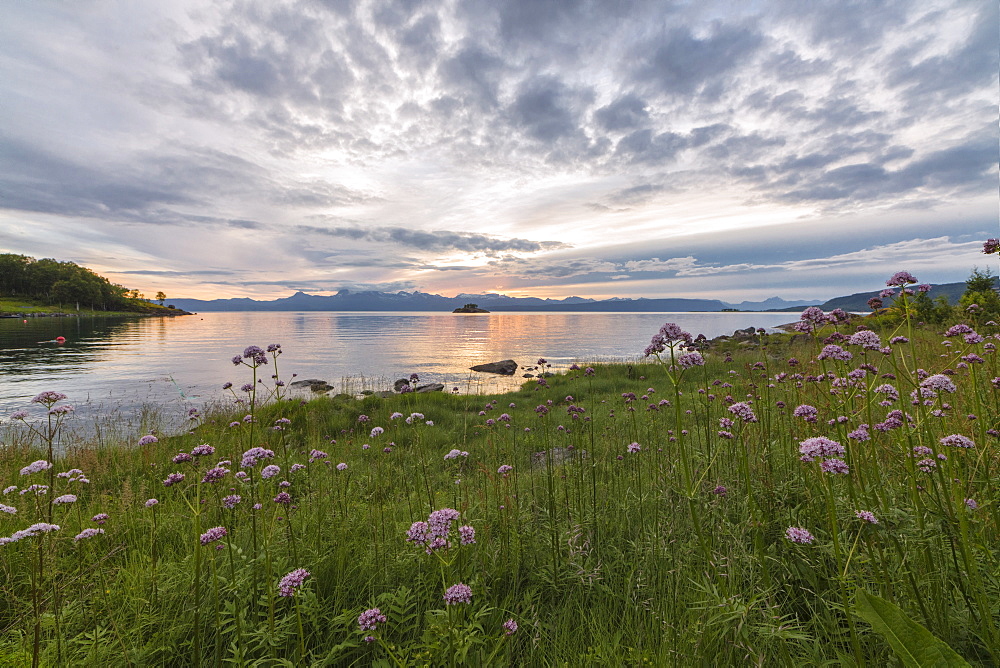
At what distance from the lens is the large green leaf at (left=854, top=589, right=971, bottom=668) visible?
1691 millimetres

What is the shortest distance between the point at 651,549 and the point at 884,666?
1.44 meters

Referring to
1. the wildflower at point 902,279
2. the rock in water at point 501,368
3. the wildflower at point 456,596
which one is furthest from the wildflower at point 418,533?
the rock in water at point 501,368

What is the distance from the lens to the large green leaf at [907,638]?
169cm

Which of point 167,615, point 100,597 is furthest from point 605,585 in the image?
point 100,597

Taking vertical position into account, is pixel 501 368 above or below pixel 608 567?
below

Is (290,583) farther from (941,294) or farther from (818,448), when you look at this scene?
(941,294)

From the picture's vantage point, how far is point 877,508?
2.40 meters

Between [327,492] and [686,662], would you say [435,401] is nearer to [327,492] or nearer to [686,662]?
[327,492]

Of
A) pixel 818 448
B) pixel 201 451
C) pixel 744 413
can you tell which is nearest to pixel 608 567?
pixel 744 413

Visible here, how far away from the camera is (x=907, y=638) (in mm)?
1734

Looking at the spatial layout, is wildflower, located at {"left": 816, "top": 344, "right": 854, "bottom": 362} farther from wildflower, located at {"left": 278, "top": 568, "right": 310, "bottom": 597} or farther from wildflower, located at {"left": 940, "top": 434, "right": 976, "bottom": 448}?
wildflower, located at {"left": 278, "top": 568, "right": 310, "bottom": 597}

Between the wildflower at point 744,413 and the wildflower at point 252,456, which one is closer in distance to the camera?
the wildflower at point 744,413

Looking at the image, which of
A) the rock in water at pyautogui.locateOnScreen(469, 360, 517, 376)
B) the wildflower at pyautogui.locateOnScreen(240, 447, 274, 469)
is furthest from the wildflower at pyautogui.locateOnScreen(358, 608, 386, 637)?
the rock in water at pyautogui.locateOnScreen(469, 360, 517, 376)

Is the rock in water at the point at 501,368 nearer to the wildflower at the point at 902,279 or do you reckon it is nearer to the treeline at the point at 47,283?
the wildflower at the point at 902,279
